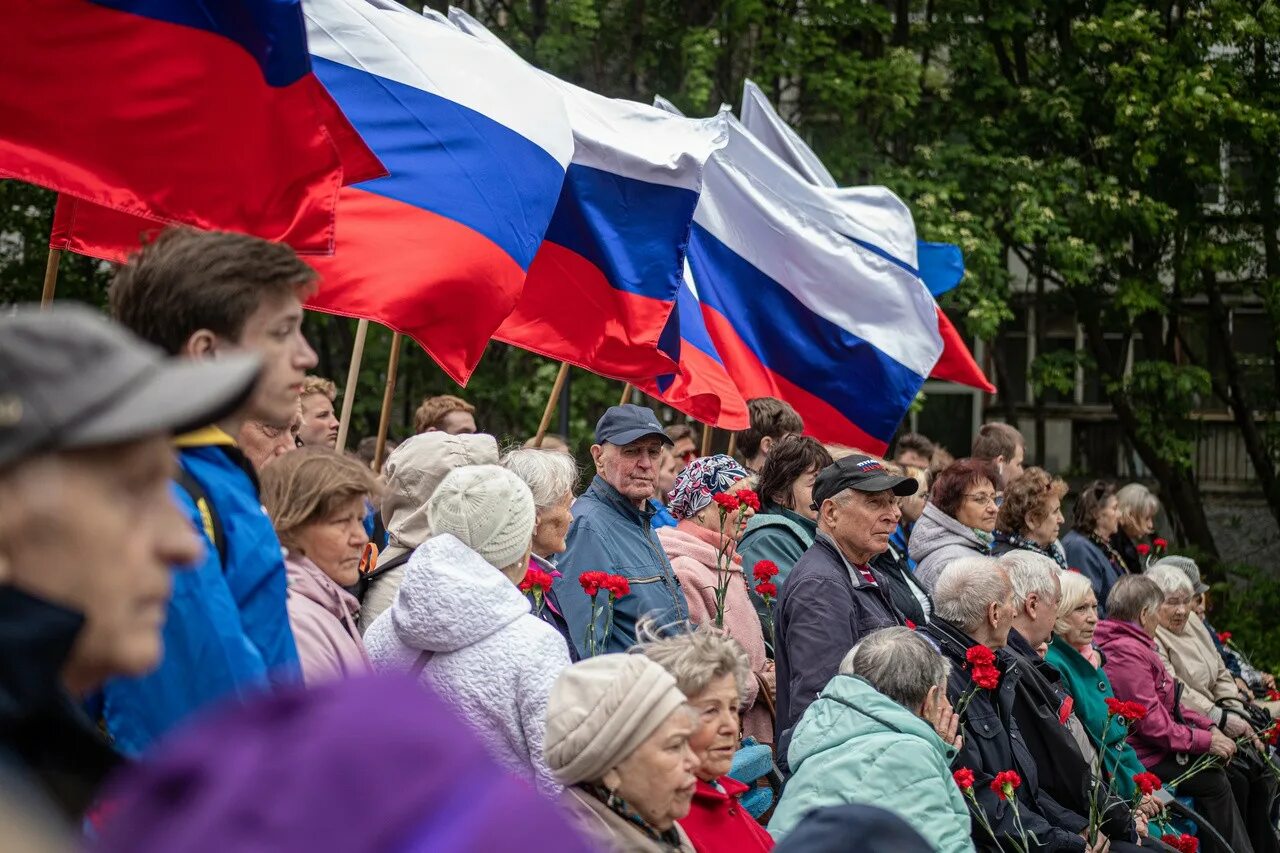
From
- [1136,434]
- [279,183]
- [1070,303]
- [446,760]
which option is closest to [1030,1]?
[1070,303]

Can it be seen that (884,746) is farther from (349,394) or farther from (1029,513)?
(1029,513)

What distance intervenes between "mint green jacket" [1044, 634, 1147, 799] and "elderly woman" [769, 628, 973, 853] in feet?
6.54

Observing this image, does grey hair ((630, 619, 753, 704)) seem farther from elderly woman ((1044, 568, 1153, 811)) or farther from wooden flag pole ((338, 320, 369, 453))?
elderly woman ((1044, 568, 1153, 811))

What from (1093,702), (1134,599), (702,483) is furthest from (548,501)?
(1134,599)

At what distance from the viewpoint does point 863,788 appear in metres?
4.62

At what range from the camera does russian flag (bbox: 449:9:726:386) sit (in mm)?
7629

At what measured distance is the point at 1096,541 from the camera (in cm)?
1044

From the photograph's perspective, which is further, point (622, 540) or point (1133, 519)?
point (1133, 519)

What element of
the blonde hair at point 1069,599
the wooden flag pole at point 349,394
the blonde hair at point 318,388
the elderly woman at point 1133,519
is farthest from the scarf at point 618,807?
the elderly woman at point 1133,519

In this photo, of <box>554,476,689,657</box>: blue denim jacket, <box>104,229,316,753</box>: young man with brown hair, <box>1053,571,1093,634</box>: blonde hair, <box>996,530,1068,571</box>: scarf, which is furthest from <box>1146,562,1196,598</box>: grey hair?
<box>104,229,316,753</box>: young man with brown hair

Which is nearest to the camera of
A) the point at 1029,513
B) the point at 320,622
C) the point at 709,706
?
the point at 320,622

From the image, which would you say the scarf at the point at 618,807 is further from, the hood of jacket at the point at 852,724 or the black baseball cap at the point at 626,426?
the black baseball cap at the point at 626,426

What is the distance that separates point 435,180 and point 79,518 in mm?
5197

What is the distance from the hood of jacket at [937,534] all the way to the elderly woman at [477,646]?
13.1ft
